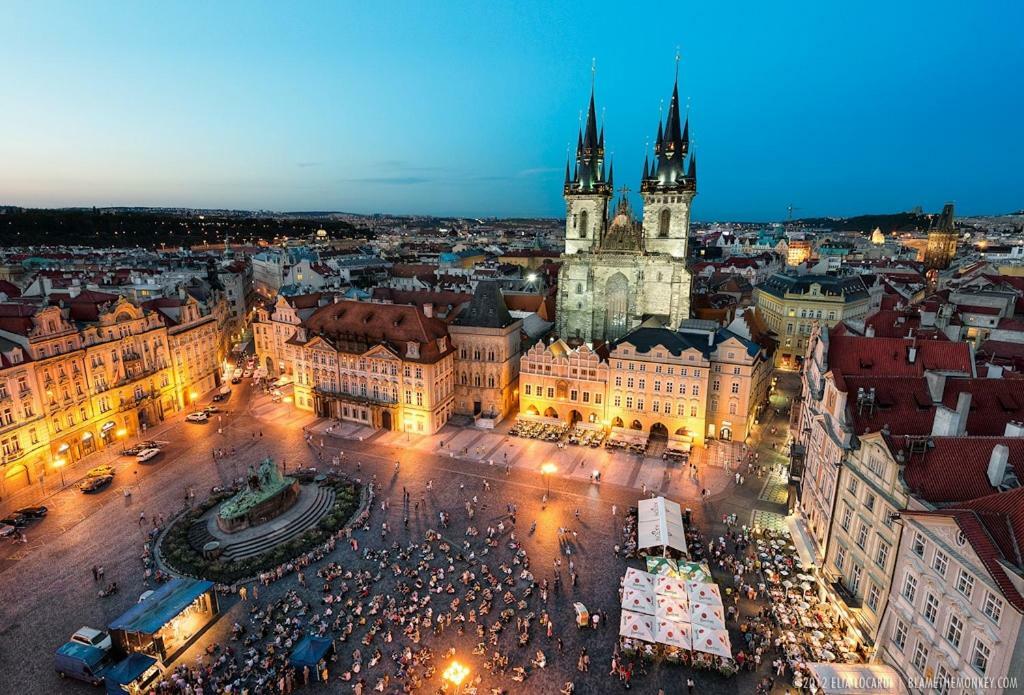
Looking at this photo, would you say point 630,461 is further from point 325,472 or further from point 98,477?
point 98,477

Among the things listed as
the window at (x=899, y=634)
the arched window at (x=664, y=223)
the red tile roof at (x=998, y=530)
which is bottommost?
the window at (x=899, y=634)

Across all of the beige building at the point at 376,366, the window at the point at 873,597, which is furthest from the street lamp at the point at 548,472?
the window at the point at 873,597

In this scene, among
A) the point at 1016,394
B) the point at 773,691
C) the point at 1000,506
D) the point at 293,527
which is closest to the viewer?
the point at 1000,506

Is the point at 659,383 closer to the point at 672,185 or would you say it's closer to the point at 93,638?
the point at 672,185

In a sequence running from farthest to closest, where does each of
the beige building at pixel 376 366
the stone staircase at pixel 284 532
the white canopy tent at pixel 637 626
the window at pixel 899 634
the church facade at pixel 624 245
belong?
the church facade at pixel 624 245, the beige building at pixel 376 366, the stone staircase at pixel 284 532, the white canopy tent at pixel 637 626, the window at pixel 899 634

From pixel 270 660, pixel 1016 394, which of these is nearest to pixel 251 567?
pixel 270 660

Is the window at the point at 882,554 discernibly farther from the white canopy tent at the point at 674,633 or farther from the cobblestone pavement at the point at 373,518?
the white canopy tent at the point at 674,633

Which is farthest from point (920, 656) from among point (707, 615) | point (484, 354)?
point (484, 354)
